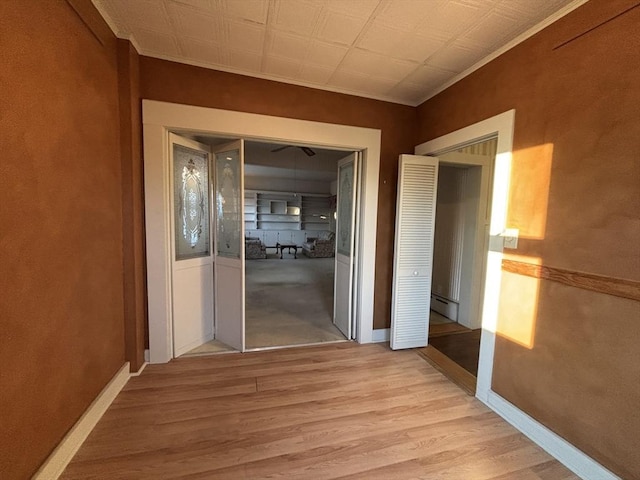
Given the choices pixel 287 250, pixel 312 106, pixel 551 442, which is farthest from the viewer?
pixel 287 250

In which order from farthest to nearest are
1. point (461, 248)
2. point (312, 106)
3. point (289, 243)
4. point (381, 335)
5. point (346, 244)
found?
1. point (289, 243)
2. point (461, 248)
3. point (346, 244)
4. point (381, 335)
5. point (312, 106)

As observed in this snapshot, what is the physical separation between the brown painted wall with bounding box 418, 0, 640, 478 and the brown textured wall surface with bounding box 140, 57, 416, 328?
111 centimetres

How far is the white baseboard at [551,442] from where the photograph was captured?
146cm

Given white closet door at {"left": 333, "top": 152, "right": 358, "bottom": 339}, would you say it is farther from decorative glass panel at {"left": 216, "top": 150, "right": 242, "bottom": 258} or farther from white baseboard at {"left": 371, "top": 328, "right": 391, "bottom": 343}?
decorative glass panel at {"left": 216, "top": 150, "right": 242, "bottom": 258}

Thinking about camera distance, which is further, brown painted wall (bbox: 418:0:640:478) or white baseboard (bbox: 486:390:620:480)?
white baseboard (bbox: 486:390:620:480)

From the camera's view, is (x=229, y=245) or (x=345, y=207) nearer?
(x=229, y=245)

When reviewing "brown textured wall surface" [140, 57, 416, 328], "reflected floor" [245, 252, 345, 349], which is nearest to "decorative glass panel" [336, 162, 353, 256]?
"brown textured wall surface" [140, 57, 416, 328]

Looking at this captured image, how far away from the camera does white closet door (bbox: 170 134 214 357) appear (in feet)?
8.50

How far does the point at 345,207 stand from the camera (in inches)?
133

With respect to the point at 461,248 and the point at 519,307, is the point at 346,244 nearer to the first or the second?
the point at 461,248

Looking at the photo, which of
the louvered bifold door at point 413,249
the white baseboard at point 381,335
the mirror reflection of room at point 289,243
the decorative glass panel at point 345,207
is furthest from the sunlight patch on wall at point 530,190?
the mirror reflection of room at point 289,243

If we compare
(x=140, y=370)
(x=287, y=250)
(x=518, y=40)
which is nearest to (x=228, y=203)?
(x=140, y=370)

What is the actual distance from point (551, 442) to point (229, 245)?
2985 mm

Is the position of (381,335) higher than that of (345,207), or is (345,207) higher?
(345,207)
